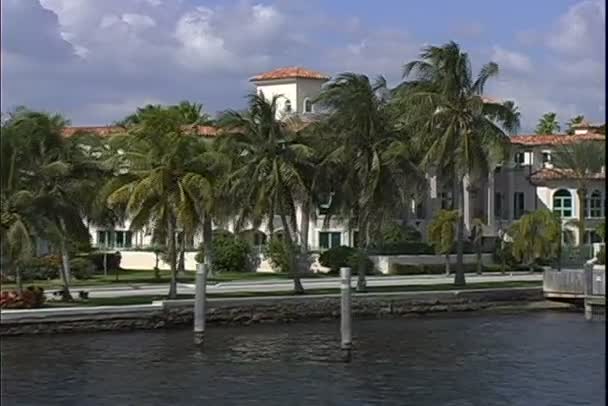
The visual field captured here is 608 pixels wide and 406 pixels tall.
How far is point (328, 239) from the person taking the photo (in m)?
71.2

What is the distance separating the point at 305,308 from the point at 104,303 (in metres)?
8.24

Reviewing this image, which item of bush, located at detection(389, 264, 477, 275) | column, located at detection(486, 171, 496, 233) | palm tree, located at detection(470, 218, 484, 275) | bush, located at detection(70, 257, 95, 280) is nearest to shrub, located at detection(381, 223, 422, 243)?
bush, located at detection(389, 264, 477, 275)

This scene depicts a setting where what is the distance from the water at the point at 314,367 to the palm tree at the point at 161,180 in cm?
492

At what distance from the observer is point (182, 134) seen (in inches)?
1770

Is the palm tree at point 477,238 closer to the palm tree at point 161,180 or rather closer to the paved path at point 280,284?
the paved path at point 280,284

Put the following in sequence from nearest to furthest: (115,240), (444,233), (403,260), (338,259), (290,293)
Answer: (290,293) < (444,233) < (338,259) < (403,260) < (115,240)

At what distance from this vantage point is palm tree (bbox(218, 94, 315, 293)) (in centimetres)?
4644

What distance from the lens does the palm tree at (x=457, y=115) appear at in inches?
2108

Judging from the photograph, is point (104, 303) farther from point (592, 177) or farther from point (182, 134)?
point (592, 177)

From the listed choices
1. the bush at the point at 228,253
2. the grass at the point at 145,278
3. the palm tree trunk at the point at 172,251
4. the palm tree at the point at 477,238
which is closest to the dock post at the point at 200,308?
the palm tree trunk at the point at 172,251

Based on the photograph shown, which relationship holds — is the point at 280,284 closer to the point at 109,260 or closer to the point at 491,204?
the point at 109,260

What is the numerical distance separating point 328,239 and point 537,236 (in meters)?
13.3

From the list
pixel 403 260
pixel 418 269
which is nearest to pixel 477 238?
pixel 418 269

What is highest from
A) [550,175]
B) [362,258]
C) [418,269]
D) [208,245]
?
[550,175]
